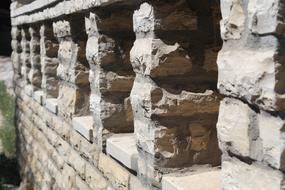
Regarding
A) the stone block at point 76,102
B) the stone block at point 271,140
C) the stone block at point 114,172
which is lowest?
the stone block at point 114,172

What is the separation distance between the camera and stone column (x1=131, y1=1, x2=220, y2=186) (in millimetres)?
2025

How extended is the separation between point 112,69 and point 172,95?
0.80m

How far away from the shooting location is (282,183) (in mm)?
1295

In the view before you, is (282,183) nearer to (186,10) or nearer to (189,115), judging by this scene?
(189,115)

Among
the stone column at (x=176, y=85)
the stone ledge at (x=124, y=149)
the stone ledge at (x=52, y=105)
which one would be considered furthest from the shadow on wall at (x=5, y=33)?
the stone column at (x=176, y=85)

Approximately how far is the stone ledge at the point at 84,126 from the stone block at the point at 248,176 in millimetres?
1605

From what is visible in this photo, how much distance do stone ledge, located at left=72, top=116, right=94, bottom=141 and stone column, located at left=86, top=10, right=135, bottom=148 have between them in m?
0.22

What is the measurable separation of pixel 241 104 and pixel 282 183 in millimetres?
271

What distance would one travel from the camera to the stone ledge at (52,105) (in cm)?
419

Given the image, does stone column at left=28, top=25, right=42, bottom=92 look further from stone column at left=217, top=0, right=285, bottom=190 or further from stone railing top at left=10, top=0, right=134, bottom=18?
stone column at left=217, top=0, right=285, bottom=190

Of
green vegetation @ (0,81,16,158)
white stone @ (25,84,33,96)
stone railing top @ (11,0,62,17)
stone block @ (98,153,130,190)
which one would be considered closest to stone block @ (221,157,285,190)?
stone block @ (98,153,130,190)

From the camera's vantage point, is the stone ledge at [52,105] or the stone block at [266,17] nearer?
the stone block at [266,17]

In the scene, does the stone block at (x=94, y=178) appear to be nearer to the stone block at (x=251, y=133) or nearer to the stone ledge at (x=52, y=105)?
the stone ledge at (x=52, y=105)

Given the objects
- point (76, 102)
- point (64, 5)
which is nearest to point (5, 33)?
point (64, 5)
